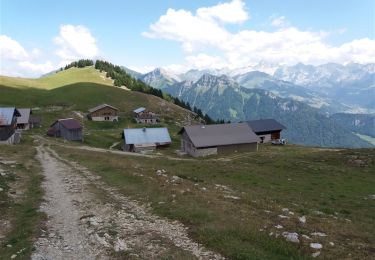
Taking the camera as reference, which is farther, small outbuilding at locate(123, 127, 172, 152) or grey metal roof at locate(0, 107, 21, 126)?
small outbuilding at locate(123, 127, 172, 152)

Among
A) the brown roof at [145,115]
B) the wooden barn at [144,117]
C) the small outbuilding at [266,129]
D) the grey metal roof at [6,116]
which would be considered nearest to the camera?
the grey metal roof at [6,116]

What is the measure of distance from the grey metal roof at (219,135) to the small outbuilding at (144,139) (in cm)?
871

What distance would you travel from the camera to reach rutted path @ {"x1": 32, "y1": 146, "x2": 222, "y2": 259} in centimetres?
1711

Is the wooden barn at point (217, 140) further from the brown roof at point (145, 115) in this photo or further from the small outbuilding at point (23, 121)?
the brown roof at point (145, 115)

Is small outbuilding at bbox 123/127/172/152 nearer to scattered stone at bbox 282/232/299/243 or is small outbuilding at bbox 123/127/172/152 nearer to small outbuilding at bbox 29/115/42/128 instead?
small outbuilding at bbox 29/115/42/128

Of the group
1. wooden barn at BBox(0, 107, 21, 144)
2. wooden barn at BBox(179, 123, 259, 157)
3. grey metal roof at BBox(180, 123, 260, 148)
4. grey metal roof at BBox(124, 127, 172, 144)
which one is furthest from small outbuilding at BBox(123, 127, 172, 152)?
wooden barn at BBox(0, 107, 21, 144)

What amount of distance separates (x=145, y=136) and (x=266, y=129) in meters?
41.5

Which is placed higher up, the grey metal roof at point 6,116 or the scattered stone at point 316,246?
the grey metal roof at point 6,116

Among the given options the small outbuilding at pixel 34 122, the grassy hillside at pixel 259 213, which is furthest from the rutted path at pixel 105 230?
the small outbuilding at pixel 34 122

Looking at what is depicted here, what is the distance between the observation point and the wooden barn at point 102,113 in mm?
157875

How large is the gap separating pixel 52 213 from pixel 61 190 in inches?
288

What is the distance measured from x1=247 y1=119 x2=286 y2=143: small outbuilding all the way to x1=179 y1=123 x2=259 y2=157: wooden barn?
64.3 ft

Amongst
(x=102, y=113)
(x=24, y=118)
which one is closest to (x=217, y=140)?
(x=24, y=118)

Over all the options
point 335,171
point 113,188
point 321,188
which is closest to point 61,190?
point 113,188
